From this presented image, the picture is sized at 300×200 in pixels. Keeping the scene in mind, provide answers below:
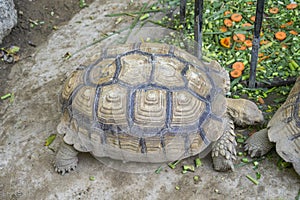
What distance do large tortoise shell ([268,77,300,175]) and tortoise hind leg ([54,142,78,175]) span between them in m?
1.53

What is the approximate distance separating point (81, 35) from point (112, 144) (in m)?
2.01

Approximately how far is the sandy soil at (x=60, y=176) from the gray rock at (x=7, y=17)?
0.66 meters

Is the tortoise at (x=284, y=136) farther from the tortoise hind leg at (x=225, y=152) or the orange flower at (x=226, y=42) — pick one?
the orange flower at (x=226, y=42)

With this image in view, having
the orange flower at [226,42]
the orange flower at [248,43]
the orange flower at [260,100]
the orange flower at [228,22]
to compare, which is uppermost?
the orange flower at [228,22]

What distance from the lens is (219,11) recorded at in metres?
4.97

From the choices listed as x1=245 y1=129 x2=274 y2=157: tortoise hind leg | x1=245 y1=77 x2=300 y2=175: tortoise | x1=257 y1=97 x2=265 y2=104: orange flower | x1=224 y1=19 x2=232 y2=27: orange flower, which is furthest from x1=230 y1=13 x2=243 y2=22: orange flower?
x1=245 y1=129 x2=274 y2=157: tortoise hind leg

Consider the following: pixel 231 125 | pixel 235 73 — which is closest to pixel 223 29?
pixel 235 73

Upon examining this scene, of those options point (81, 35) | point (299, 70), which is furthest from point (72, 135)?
point (299, 70)

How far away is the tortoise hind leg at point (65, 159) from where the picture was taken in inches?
143

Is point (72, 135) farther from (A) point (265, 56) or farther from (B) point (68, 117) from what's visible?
(A) point (265, 56)

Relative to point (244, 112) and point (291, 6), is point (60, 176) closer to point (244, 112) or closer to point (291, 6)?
point (244, 112)

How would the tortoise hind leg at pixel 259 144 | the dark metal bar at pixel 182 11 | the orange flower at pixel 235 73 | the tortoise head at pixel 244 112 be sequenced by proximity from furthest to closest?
1. the dark metal bar at pixel 182 11
2. the orange flower at pixel 235 73
3. the tortoise head at pixel 244 112
4. the tortoise hind leg at pixel 259 144

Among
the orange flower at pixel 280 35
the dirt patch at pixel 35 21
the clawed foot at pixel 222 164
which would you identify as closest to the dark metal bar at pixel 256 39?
the orange flower at pixel 280 35

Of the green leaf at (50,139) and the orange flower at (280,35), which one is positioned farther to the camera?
the orange flower at (280,35)
